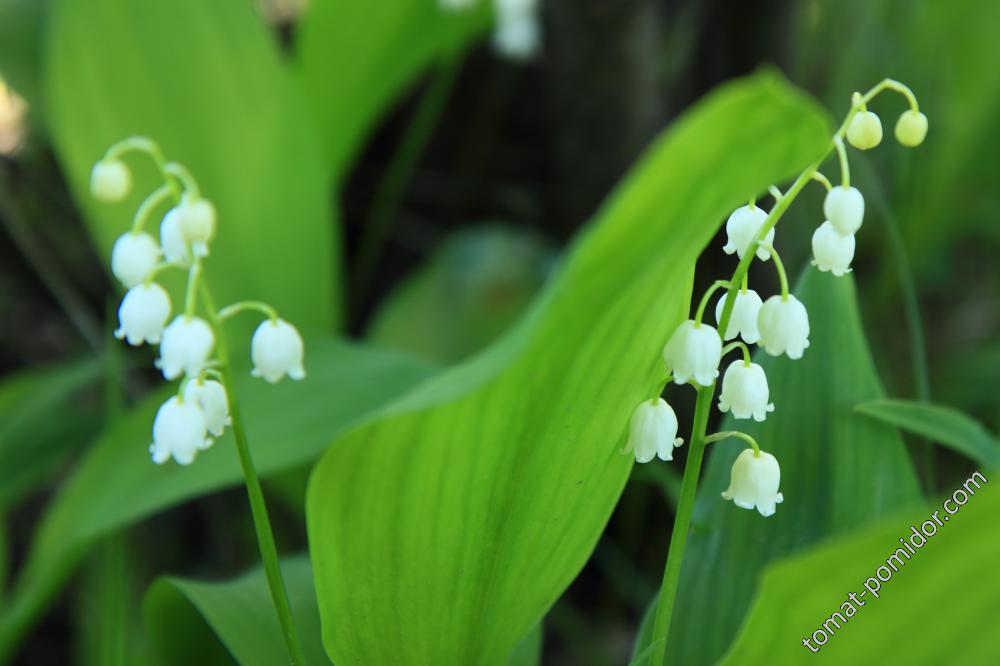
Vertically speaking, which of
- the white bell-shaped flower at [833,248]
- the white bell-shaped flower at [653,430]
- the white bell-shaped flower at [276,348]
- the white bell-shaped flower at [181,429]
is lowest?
the white bell-shaped flower at [181,429]

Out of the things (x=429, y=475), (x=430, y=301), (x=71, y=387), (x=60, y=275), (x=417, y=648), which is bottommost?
(x=60, y=275)

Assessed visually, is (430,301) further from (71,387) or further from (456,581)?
(456,581)

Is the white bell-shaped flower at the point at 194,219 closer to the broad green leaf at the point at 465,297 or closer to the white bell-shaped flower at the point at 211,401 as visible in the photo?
the white bell-shaped flower at the point at 211,401

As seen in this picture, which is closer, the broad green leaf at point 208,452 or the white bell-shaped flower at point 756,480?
the white bell-shaped flower at point 756,480

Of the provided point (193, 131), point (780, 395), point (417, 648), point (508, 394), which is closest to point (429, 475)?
point (508, 394)

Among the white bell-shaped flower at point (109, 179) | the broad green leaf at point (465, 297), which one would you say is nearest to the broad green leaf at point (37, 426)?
the broad green leaf at point (465, 297)

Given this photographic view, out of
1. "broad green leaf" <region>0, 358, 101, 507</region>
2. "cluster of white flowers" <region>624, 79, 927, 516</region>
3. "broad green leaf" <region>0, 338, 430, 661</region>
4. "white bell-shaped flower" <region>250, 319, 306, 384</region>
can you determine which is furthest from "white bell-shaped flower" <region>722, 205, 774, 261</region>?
"broad green leaf" <region>0, 358, 101, 507</region>
